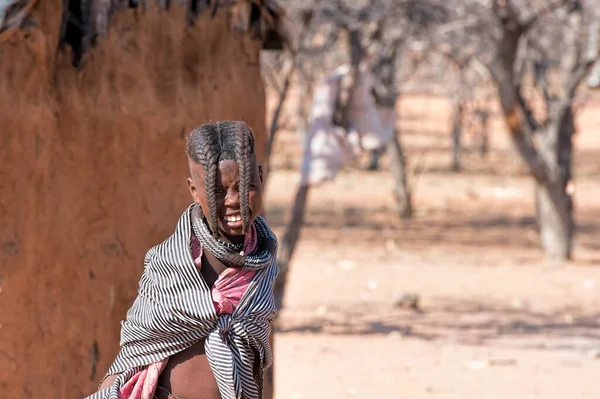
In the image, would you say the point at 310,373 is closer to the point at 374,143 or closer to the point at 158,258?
the point at 374,143

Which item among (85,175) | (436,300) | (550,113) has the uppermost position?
(85,175)

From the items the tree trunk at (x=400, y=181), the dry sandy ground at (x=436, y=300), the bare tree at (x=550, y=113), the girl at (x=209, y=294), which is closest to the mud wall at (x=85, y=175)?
the girl at (x=209, y=294)

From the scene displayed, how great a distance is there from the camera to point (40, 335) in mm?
3447

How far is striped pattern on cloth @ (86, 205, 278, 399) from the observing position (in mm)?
2135

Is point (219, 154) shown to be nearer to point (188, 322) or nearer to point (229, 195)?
point (229, 195)

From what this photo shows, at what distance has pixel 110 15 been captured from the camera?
3.68m

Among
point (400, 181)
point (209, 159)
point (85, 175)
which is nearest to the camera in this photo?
point (209, 159)

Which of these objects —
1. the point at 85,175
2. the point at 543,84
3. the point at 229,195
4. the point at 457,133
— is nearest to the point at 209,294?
the point at 229,195

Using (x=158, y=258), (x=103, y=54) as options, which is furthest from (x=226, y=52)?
(x=158, y=258)

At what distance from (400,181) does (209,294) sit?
12209 mm

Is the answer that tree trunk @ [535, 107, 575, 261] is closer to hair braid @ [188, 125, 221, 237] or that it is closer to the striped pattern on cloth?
the striped pattern on cloth

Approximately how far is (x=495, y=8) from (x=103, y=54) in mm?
6388

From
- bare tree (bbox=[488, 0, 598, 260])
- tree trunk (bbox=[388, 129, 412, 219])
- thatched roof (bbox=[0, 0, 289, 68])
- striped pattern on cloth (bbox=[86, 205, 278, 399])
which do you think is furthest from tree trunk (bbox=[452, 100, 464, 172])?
striped pattern on cloth (bbox=[86, 205, 278, 399])

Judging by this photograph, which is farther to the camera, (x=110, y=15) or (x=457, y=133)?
(x=457, y=133)
